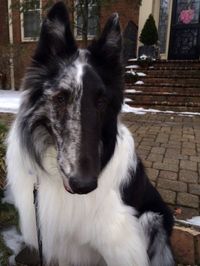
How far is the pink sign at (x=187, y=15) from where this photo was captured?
1284 centimetres

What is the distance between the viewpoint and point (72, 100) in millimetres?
1617

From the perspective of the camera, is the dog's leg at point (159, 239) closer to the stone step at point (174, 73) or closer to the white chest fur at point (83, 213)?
the white chest fur at point (83, 213)

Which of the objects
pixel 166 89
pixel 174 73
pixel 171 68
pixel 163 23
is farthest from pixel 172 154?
pixel 163 23

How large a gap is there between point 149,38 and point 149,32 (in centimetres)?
22

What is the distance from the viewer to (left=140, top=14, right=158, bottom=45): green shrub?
11.7 metres

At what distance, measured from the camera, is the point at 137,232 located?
2.13 metres

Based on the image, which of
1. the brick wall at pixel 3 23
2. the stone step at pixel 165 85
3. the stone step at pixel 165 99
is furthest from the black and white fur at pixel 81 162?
the brick wall at pixel 3 23

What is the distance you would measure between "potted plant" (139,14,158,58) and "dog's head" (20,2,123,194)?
10.5m

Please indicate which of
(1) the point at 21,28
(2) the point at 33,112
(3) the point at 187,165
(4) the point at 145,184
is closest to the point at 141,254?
(4) the point at 145,184

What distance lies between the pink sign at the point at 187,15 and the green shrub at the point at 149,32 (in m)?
1.95

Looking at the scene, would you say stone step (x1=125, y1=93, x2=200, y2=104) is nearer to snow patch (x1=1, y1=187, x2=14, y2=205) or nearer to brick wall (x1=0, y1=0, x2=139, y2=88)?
brick wall (x1=0, y1=0, x2=139, y2=88)

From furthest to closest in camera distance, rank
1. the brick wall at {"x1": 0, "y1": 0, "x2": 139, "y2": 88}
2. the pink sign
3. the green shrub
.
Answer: the pink sign → the brick wall at {"x1": 0, "y1": 0, "x2": 139, "y2": 88} → the green shrub

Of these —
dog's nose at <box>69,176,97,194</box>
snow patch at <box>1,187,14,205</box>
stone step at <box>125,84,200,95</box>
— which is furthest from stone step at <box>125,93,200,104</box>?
dog's nose at <box>69,176,97,194</box>

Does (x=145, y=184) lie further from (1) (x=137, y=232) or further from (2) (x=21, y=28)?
(2) (x=21, y=28)
